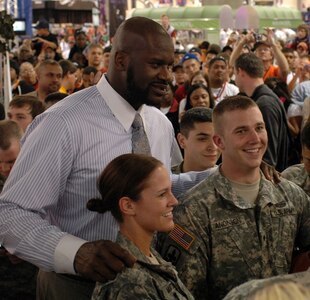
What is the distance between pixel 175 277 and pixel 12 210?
61 centimetres

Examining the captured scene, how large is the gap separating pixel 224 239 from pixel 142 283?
2.23 feet

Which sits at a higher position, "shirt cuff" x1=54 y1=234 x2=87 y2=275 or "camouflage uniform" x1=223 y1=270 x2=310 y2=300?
"camouflage uniform" x1=223 y1=270 x2=310 y2=300

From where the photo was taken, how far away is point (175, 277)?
2.81m

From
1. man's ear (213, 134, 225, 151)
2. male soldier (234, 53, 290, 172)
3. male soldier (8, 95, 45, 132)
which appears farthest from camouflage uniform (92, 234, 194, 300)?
male soldier (234, 53, 290, 172)

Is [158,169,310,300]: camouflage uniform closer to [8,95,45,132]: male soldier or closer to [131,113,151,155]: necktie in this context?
[131,113,151,155]: necktie

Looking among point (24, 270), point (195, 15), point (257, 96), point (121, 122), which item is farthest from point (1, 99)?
point (195, 15)

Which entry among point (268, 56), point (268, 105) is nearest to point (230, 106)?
point (268, 105)

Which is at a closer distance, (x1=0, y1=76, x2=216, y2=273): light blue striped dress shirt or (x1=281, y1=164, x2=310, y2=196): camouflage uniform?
(x1=0, y1=76, x2=216, y2=273): light blue striped dress shirt

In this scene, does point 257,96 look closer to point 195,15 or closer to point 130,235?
point 130,235

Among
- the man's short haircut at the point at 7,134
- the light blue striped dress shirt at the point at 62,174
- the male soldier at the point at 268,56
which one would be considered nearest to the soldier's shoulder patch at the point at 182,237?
the light blue striped dress shirt at the point at 62,174

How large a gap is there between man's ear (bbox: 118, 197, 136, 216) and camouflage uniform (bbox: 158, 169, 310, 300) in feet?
1.60

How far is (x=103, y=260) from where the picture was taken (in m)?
2.48

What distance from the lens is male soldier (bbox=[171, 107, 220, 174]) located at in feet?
16.1

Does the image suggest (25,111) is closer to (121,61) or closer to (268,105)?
(268,105)
